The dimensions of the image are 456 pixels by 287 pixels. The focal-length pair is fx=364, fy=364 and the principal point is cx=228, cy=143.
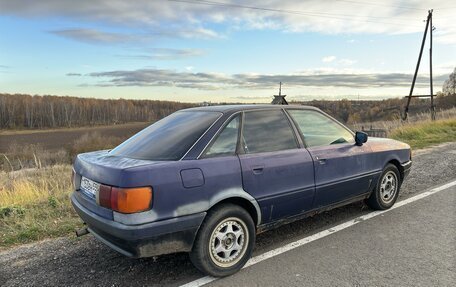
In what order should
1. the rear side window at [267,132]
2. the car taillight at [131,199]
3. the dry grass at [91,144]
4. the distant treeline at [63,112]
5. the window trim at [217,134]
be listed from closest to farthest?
the car taillight at [131,199] < the window trim at [217,134] < the rear side window at [267,132] < the dry grass at [91,144] < the distant treeline at [63,112]

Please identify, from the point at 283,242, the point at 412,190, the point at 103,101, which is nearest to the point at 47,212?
the point at 283,242

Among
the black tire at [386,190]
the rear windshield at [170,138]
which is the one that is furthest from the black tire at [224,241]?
the black tire at [386,190]

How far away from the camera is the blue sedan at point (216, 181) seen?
3016 mm

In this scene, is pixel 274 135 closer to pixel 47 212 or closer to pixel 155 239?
pixel 155 239

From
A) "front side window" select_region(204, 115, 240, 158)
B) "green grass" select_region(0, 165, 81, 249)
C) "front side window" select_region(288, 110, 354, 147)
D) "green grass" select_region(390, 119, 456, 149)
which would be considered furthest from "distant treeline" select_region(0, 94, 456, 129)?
"front side window" select_region(204, 115, 240, 158)

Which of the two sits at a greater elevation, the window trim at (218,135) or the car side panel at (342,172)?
the window trim at (218,135)

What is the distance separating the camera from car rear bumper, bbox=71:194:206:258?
2.95m

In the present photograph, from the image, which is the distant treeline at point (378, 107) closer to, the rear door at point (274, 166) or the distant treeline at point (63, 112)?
the rear door at point (274, 166)

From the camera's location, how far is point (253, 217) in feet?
12.1

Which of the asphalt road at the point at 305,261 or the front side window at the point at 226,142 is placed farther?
the front side window at the point at 226,142

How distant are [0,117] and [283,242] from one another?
113 metres

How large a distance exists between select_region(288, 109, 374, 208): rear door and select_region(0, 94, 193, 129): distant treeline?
287 ft

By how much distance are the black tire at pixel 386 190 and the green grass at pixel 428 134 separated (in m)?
8.87

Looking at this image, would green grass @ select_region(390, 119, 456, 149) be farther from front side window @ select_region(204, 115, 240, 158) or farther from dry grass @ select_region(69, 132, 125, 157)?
dry grass @ select_region(69, 132, 125, 157)
